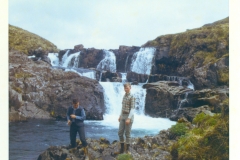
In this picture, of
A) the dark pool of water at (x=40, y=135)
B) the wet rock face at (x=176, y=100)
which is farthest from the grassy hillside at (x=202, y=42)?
the dark pool of water at (x=40, y=135)

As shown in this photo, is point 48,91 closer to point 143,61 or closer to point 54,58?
point 54,58

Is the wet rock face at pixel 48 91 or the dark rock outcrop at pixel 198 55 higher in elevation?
the dark rock outcrop at pixel 198 55

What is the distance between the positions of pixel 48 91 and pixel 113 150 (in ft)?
6.91

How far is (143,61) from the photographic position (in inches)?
271

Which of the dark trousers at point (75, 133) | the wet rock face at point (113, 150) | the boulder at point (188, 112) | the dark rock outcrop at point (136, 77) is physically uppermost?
the dark rock outcrop at point (136, 77)

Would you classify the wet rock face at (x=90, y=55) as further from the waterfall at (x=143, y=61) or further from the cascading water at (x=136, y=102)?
the waterfall at (x=143, y=61)

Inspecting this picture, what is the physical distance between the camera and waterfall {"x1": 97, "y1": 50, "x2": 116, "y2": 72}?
6.60m

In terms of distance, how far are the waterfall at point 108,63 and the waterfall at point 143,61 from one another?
464 millimetres

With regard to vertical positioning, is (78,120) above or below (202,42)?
below

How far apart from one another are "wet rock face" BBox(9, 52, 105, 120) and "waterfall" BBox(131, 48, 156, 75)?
913 mm

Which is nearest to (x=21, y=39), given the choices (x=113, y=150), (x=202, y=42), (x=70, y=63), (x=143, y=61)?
(x=70, y=63)

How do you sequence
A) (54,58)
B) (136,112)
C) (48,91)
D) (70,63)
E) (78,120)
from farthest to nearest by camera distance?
(70,63) → (54,58) → (48,91) → (136,112) → (78,120)

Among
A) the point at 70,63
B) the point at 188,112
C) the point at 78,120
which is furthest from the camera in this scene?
the point at 70,63

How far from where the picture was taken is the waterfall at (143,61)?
6.43 meters
